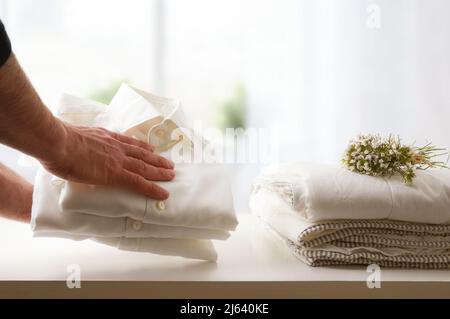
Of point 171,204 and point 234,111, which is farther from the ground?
point 234,111

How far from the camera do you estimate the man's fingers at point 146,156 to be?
28.6 inches

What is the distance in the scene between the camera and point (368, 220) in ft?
2.39

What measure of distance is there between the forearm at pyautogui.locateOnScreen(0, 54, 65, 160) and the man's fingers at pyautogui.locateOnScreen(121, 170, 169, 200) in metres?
0.09

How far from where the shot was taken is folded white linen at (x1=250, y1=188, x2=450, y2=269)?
2.33ft

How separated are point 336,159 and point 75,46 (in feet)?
3.36

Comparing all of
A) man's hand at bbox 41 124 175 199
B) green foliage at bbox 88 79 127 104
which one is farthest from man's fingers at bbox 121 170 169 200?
green foliage at bbox 88 79 127 104

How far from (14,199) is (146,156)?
23 centimetres

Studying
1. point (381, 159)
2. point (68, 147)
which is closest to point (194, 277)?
point (68, 147)

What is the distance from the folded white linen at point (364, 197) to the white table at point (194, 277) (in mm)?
74

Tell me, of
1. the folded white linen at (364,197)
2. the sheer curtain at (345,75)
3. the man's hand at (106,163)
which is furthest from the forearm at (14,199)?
the sheer curtain at (345,75)

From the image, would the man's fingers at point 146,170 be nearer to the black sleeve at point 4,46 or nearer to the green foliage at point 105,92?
the black sleeve at point 4,46

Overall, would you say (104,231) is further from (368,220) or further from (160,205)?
(368,220)

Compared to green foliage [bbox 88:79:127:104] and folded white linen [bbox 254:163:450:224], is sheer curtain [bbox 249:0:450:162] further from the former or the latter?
folded white linen [bbox 254:163:450:224]
